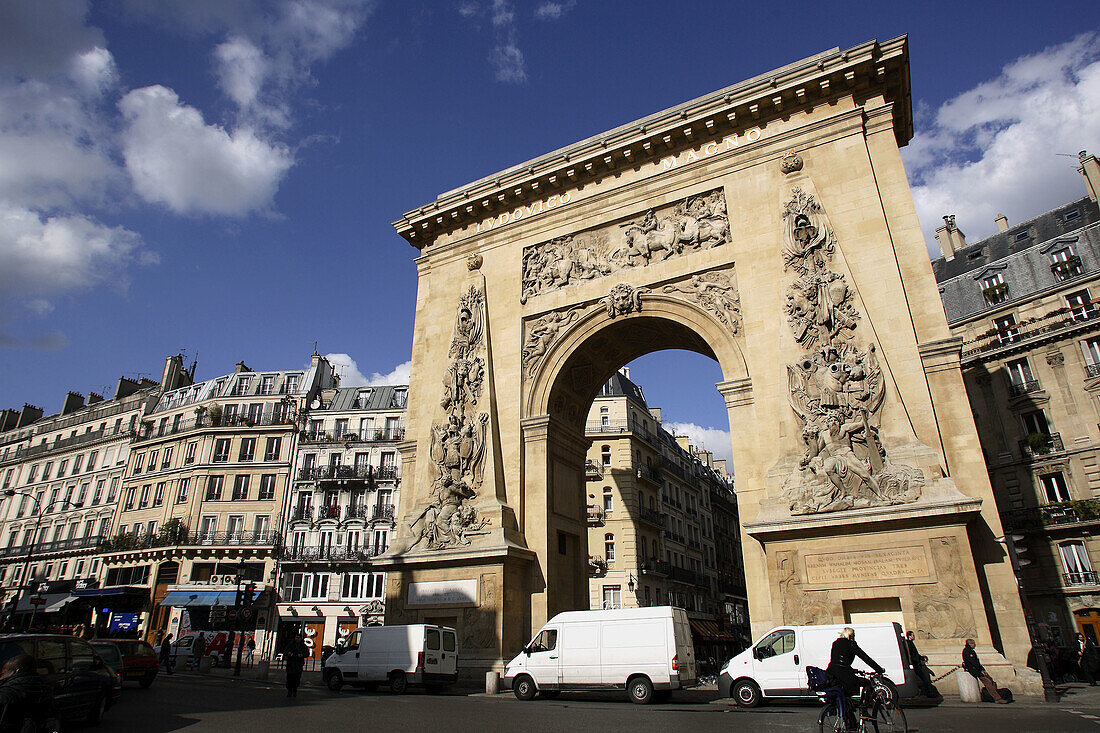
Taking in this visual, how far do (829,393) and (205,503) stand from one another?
3813 centimetres

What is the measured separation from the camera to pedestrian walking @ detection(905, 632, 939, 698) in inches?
468

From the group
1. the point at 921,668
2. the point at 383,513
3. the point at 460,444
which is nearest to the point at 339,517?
the point at 383,513

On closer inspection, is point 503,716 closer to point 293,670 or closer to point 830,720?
point 830,720

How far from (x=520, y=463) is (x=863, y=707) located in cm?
1282

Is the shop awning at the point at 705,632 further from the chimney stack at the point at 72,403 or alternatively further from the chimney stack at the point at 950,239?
the chimney stack at the point at 72,403

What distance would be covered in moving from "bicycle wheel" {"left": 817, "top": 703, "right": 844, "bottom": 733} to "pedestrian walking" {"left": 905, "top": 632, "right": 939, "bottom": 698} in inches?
155

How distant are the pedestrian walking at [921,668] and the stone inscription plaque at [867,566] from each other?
4.26 ft

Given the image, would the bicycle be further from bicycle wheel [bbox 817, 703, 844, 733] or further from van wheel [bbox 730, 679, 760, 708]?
van wheel [bbox 730, 679, 760, 708]

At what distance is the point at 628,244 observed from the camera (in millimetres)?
20250

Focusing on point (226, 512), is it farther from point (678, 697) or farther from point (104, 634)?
point (678, 697)

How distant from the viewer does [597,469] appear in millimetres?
43156

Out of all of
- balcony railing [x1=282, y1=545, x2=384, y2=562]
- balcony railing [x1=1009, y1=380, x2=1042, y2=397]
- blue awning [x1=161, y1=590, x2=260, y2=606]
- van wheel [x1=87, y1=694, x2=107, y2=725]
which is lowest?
van wheel [x1=87, y1=694, x2=107, y2=725]

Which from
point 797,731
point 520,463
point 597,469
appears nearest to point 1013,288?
point 597,469

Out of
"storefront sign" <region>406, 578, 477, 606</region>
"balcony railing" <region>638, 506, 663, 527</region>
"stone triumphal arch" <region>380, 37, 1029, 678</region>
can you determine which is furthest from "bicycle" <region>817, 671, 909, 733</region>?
"balcony railing" <region>638, 506, 663, 527</region>
